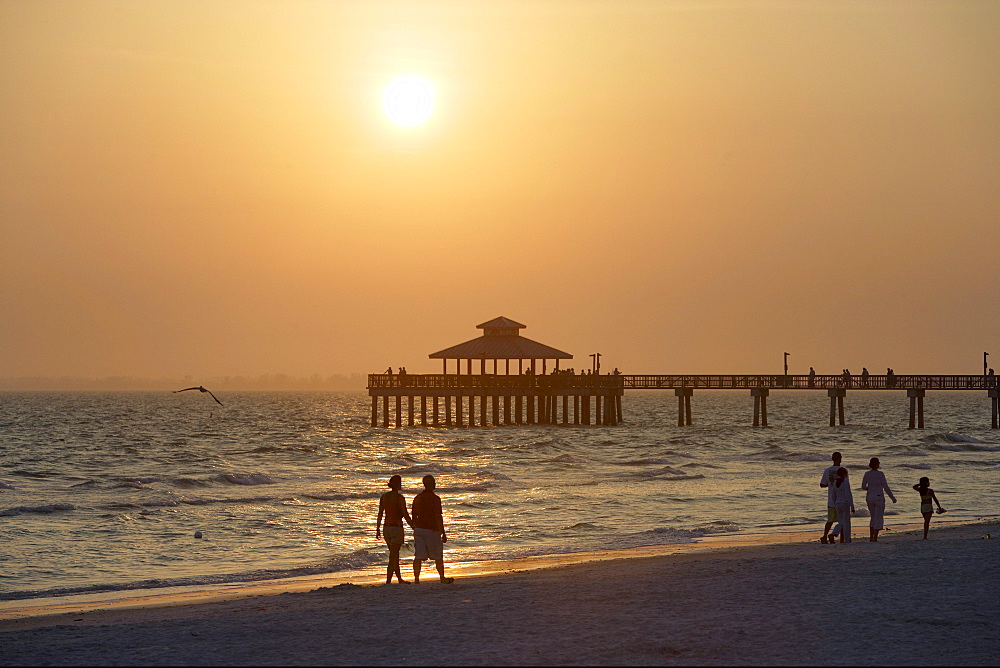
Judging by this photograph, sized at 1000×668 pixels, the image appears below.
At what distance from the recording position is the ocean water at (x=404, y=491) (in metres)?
21.4

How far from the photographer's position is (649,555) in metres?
19.8

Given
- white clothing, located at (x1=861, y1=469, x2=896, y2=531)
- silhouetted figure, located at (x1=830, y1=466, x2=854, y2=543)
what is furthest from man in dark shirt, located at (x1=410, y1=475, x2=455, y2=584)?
white clothing, located at (x1=861, y1=469, x2=896, y2=531)

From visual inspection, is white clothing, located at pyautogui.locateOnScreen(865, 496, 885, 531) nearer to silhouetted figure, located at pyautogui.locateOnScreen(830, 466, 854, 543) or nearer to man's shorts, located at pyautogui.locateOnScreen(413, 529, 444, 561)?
silhouetted figure, located at pyautogui.locateOnScreen(830, 466, 854, 543)

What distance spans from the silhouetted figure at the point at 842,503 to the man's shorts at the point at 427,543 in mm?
7528

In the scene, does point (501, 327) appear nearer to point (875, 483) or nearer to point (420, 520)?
point (875, 483)

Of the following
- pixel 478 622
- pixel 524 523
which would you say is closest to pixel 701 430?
pixel 524 523

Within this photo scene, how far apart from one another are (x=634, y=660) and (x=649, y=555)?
9.76m

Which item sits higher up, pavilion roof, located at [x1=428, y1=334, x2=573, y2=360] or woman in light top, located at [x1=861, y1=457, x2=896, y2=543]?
pavilion roof, located at [x1=428, y1=334, x2=573, y2=360]

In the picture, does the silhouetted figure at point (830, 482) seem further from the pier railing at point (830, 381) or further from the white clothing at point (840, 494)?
the pier railing at point (830, 381)

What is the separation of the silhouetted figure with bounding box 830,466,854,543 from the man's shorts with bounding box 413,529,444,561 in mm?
7528

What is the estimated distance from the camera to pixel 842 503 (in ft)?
59.6

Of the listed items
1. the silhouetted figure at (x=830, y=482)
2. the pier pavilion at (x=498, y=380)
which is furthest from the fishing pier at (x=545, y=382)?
the silhouetted figure at (x=830, y=482)

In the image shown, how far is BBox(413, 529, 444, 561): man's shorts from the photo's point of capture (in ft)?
47.0

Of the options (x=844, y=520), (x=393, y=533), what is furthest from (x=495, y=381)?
(x=393, y=533)
